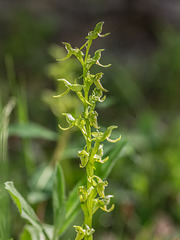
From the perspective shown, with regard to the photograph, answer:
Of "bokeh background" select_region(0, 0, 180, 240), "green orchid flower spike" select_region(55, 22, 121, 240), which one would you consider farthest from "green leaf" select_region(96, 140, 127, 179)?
"green orchid flower spike" select_region(55, 22, 121, 240)

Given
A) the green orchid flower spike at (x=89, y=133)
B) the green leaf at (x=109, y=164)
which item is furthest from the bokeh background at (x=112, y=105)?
the green orchid flower spike at (x=89, y=133)

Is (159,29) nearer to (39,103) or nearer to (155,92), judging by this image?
(155,92)

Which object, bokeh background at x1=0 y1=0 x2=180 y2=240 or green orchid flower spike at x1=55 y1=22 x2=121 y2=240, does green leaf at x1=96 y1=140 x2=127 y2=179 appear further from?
green orchid flower spike at x1=55 y1=22 x2=121 y2=240

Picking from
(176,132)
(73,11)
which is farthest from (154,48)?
(176,132)

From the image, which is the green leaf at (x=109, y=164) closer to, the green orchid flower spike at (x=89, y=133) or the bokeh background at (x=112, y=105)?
the bokeh background at (x=112, y=105)

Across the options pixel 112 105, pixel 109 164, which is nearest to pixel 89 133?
pixel 109 164
